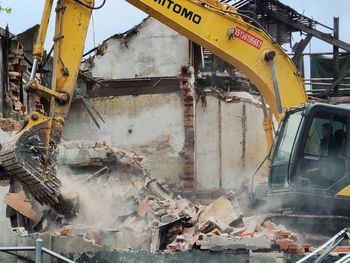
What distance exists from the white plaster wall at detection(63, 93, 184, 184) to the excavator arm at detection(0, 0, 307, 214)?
798 centimetres

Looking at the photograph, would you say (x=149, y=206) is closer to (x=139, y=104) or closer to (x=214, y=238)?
(x=214, y=238)

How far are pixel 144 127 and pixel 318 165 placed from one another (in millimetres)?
11071

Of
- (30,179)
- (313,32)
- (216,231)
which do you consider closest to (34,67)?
(30,179)

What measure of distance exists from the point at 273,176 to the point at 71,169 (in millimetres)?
4655

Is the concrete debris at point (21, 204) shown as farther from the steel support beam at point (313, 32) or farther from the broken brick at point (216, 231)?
the steel support beam at point (313, 32)

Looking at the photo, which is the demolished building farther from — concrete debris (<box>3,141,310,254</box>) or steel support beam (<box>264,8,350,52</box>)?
concrete debris (<box>3,141,310,254</box>)

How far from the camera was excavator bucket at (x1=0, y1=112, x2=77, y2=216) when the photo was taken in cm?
983

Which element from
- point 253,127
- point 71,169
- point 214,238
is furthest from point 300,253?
point 253,127

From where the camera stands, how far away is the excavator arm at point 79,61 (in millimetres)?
10008

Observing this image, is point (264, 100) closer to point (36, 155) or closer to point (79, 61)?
point (79, 61)

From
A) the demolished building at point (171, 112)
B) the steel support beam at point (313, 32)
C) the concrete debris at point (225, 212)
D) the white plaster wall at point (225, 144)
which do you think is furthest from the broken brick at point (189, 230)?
A: the steel support beam at point (313, 32)

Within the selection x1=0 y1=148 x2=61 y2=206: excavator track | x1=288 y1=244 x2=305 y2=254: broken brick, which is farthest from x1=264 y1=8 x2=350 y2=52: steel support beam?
x1=288 y1=244 x2=305 y2=254: broken brick

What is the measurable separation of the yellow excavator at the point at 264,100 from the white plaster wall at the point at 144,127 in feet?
28.0

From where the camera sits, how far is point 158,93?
2088 cm
